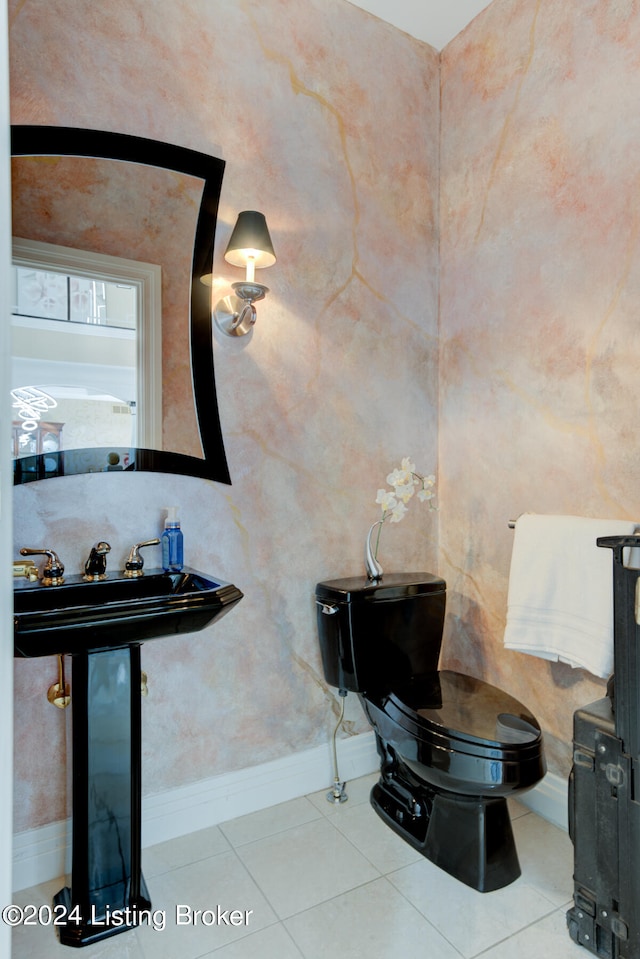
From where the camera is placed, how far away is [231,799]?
72.6 inches

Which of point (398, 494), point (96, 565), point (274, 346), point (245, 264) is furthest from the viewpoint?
point (398, 494)

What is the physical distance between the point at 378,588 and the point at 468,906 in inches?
33.9

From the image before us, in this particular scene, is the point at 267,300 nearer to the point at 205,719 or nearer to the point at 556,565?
the point at 556,565

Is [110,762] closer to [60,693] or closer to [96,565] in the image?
[60,693]

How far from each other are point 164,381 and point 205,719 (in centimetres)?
107

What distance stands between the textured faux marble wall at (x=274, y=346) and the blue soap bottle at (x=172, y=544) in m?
0.06

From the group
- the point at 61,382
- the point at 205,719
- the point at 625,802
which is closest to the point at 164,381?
the point at 61,382

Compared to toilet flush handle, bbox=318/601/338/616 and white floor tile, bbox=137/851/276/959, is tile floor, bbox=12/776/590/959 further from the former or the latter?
toilet flush handle, bbox=318/601/338/616

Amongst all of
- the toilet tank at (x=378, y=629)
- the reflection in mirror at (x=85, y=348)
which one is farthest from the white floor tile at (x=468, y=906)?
the reflection in mirror at (x=85, y=348)

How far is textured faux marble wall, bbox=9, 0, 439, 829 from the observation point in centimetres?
160

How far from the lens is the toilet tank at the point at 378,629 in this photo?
1815 mm

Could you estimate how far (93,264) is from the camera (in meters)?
1.65

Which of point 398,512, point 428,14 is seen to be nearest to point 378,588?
point 398,512

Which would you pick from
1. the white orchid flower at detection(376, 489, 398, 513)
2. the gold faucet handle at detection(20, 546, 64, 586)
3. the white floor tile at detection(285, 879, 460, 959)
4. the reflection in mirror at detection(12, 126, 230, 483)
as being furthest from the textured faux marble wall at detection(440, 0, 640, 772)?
the gold faucet handle at detection(20, 546, 64, 586)
